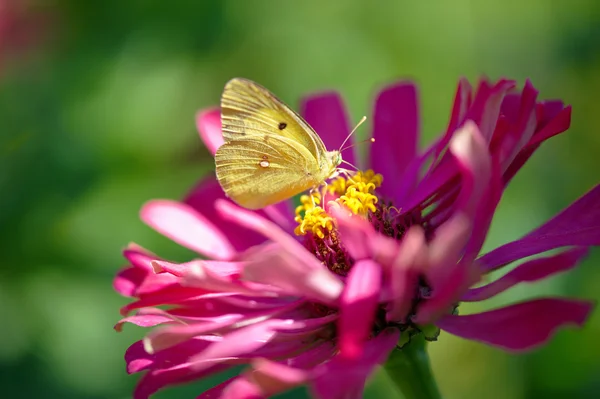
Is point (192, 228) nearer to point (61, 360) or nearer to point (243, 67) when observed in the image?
point (61, 360)

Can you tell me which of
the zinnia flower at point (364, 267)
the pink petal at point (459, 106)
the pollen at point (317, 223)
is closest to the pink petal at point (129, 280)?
the zinnia flower at point (364, 267)

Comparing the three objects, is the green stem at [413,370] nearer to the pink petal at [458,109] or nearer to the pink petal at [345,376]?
the pink petal at [345,376]

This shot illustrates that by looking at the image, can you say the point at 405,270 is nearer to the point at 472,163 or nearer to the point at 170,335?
the point at 472,163

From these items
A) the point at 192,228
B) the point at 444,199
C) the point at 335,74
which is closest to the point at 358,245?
the point at 444,199

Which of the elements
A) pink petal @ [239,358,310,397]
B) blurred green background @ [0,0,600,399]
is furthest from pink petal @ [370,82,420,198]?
pink petal @ [239,358,310,397]

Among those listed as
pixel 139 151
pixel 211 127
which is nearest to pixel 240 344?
pixel 211 127
